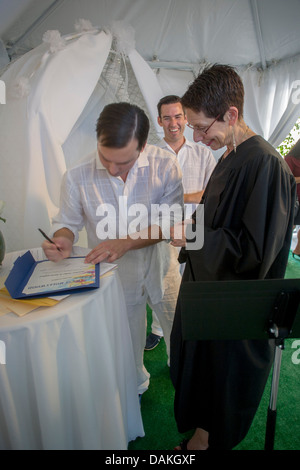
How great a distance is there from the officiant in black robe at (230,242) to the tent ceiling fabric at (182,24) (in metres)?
1.57

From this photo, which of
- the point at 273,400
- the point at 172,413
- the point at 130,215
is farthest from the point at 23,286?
the point at 172,413

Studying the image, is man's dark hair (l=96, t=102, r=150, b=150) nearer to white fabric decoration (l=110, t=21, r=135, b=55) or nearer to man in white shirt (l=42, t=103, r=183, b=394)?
man in white shirt (l=42, t=103, r=183, b=394)

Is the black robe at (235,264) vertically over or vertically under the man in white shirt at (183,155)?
under

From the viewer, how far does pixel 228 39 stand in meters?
2.54

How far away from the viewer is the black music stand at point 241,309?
692mm

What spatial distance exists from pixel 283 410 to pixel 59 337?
146 cm

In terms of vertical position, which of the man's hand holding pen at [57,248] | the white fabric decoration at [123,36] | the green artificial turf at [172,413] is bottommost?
the green artificial turf at [172,413]

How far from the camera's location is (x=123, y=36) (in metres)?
1.94

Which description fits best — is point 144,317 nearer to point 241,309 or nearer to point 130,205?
point 130,205

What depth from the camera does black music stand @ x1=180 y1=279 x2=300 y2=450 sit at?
692 mm

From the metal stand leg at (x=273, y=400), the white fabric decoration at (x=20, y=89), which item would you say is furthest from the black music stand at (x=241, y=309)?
the white fabric decoration at (x=20, y=89)

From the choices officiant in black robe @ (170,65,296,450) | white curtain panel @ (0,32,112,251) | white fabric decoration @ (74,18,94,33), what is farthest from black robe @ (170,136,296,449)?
white fabric decoration @ (74,18,94,33)

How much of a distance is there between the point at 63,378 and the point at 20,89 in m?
1.86

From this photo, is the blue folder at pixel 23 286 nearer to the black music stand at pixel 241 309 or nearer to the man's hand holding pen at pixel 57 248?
the man's hand holding pen at pixel 57 248
